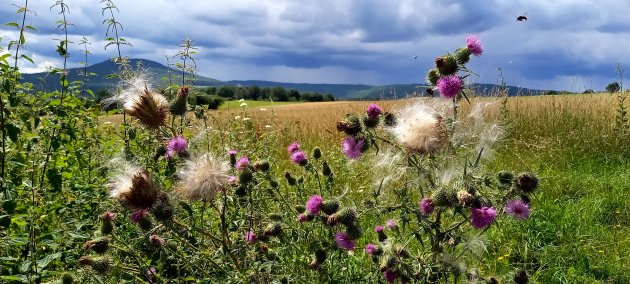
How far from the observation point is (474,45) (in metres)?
2.10

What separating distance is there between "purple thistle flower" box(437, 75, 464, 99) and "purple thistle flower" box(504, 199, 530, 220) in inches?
17.2

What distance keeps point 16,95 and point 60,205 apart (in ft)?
2.13

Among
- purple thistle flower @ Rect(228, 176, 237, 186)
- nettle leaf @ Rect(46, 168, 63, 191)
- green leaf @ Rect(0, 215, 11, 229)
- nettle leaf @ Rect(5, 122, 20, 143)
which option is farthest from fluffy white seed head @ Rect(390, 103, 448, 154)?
nettle leaf @ Rect(5, 122, 20, 143)

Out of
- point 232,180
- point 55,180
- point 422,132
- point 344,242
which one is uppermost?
point 422,132

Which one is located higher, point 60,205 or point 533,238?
point 60,205

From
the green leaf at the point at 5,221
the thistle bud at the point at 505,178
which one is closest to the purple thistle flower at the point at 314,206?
the thistle bud at the point at 505,178

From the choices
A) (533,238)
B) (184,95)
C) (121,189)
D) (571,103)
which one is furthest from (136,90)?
(571,103)

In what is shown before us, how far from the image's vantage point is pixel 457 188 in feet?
5.40

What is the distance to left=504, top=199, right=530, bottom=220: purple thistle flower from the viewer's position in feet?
6.30

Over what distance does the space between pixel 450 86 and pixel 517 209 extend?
1.63 feet

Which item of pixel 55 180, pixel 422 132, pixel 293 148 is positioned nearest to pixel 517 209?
pixel 422 132

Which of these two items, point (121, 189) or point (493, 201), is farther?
point (493, 201)

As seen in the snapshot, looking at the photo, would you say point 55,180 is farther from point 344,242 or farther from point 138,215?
point 344,242

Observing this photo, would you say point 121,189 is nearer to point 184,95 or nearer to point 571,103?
point 184,95
